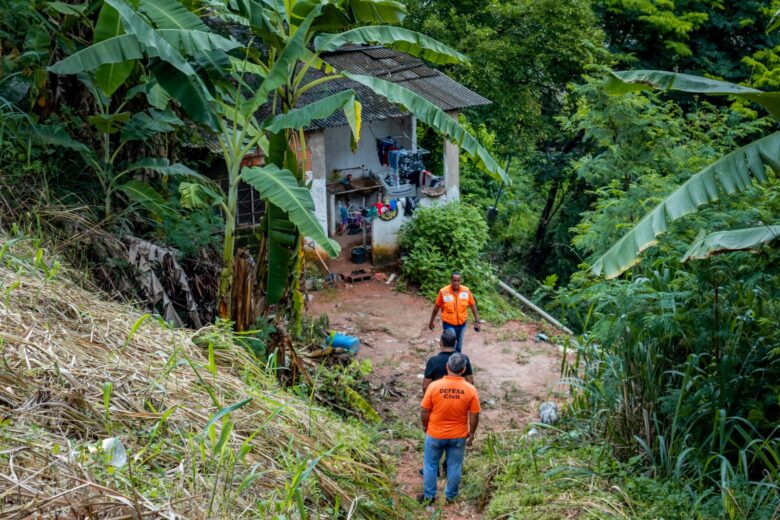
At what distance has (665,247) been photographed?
7.32 meters

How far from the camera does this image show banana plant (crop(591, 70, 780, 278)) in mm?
6156

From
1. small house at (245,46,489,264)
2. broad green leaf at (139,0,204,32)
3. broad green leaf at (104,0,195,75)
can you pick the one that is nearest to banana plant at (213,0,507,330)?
broad green leaf at (139,0,204,32)

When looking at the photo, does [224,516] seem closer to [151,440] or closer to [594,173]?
[151,440]

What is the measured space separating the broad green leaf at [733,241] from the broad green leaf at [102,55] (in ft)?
15.8

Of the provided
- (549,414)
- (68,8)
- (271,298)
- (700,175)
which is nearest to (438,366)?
(549,414)

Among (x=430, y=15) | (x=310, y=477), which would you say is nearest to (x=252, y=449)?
(x=310, y=477)

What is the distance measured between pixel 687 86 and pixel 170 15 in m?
4.62

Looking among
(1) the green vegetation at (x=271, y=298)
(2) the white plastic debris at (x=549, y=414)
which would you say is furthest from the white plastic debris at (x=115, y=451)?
(2) the white plastic debris at (x=549, y=414)

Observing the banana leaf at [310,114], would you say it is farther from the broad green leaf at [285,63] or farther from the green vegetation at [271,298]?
the broad green leaf at [285,63]

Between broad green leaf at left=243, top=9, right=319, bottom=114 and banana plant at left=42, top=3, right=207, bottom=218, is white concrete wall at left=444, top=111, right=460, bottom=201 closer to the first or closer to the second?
banana plant at left=42, top=3, right=207, bottom=218

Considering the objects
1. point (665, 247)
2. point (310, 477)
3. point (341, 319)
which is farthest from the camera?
point (341, 319)

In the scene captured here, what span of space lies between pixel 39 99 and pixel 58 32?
0.69 metres

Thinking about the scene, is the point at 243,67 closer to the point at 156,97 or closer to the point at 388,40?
the point at 156,97

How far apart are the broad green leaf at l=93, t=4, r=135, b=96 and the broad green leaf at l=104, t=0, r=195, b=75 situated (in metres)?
0.28
